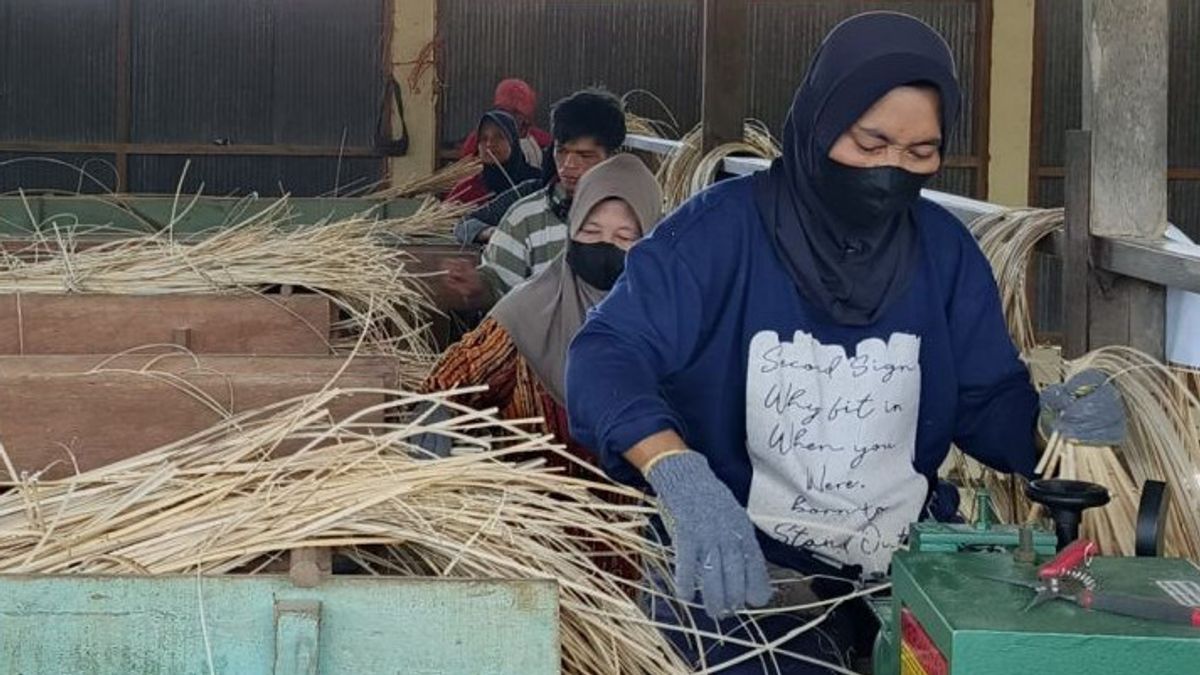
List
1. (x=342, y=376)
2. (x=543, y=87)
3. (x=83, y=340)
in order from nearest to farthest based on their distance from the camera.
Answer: (x=342, y=376) < (x=83, y=340) < (x=543, y=87)

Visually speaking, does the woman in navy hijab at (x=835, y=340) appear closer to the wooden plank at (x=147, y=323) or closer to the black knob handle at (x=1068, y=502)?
the black knob handle at (x=1068, y=502)

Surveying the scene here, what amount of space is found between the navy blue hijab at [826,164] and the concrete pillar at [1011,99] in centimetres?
881

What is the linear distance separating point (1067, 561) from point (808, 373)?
735 mm

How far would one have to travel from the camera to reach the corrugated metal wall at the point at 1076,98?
10.7 metres

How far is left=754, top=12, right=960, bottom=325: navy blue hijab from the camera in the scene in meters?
2.15

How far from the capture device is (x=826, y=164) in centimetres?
220

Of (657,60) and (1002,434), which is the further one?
(657,60)

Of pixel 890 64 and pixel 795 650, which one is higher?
pixel 890 64

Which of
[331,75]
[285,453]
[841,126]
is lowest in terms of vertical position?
[285,453]

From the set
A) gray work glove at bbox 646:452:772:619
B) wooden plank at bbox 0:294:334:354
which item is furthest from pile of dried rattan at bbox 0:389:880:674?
wooden plank at bbox 0:294:334:354

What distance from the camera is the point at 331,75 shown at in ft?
36.4

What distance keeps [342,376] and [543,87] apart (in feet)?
27.6

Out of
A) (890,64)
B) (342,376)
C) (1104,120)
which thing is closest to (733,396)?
(890,64)

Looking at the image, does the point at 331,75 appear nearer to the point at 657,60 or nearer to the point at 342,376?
the point at 657,60
